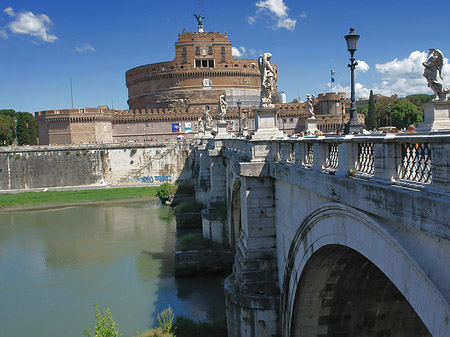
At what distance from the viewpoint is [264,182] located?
9.03m

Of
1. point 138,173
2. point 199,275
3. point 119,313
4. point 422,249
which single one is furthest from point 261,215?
point 138,173

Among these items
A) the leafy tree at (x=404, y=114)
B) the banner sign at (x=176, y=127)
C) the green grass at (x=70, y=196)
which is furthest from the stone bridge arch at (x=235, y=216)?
the banner sign at (x=176, y=127)

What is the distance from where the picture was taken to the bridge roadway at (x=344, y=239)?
3.59m

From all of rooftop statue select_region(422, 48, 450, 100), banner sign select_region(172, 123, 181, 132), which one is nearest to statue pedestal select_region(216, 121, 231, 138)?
rooftop statue select_region(422, 48, 450, 100)

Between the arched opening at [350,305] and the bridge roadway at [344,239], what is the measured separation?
0.02 meters

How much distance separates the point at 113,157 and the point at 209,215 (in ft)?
93.4

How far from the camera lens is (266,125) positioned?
368 inches

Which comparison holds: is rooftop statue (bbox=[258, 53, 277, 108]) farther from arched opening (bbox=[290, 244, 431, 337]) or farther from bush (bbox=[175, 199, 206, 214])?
bush (bbox=[175, 199, 206, 214])

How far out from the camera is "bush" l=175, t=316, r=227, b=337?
10938mm

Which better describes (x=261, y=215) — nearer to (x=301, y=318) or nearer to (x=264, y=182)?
(x=264, y=182)

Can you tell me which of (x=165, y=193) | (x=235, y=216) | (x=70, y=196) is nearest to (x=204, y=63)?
(x=70, y=196)

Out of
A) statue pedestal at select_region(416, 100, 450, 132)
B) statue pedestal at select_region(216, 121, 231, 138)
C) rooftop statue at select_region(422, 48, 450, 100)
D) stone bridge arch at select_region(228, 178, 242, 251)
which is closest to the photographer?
rooftop statue at select_region(422, 48, 450, 100)

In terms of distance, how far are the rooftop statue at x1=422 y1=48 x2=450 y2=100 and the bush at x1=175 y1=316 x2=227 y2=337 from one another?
7.59 metres

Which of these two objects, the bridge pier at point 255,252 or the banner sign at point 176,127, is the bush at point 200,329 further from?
the banner sign at point 176,127
